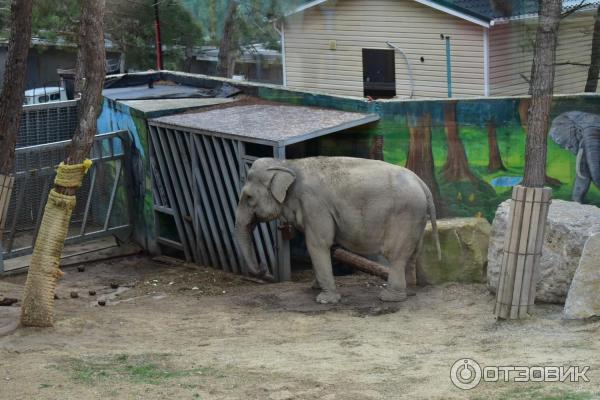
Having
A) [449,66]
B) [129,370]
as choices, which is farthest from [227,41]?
[129,370]

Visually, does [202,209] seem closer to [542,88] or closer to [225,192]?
[225,192]

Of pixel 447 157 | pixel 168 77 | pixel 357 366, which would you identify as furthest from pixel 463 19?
pixel 357 366

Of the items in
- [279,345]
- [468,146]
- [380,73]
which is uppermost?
[380,73]

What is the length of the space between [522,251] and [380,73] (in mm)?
13169

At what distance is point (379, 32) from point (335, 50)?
4.30 feet

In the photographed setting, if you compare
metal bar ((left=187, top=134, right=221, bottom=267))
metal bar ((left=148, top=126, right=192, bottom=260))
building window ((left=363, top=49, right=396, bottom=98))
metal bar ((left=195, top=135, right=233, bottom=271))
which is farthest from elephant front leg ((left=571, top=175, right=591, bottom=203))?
building window ((left=363, top=49, right=396, bottom=98))

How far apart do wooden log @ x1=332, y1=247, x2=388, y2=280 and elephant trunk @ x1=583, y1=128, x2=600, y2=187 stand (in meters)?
2.54

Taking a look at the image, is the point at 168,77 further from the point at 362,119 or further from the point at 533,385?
the point at 533,385

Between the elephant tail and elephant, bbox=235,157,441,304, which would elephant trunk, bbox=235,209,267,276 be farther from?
the elephant tail

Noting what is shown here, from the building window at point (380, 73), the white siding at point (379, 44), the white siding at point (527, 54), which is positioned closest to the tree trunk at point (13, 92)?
the white siding at point (527, 54)

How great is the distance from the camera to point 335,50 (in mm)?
23219

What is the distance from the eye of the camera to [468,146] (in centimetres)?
1294

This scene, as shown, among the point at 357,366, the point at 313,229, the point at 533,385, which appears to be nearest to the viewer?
the point at 533,385

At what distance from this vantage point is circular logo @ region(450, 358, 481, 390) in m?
7.80
